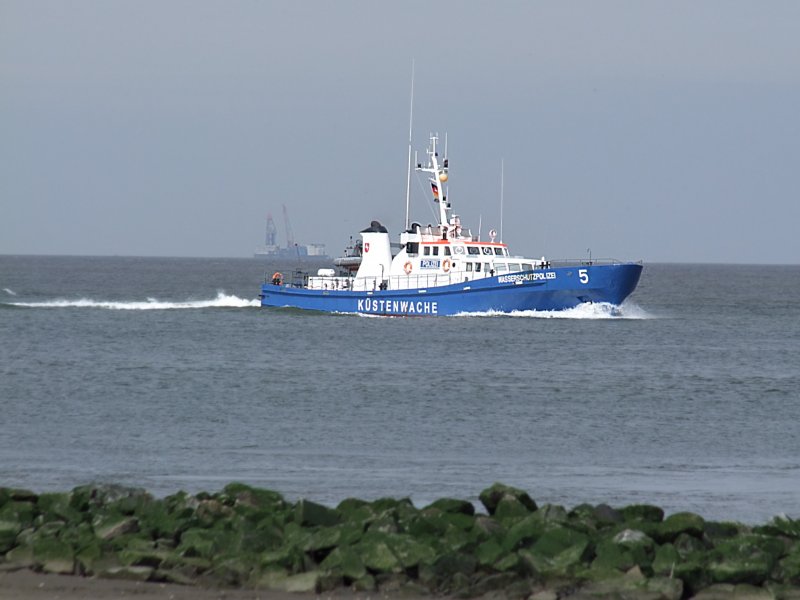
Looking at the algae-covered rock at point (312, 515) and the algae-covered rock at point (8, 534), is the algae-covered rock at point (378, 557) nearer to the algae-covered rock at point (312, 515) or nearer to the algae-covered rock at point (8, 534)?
the algae-covered rock at point (312, 515)

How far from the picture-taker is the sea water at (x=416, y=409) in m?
15.6

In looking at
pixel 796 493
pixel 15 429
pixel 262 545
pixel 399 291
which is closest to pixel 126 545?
pixel 262 545

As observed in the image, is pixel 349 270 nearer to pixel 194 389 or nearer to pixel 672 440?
pixel 194 389

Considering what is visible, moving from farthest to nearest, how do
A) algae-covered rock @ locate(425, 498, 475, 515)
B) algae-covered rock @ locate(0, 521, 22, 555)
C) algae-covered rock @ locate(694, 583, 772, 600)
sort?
algae-covered rock @ locate(425, 498, 475, 515) < algae-covered rock @ locate(0, 521, 22, 555) < algae-covered rock @ locate(694, 583, 772, 600)

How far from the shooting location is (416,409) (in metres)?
23.2

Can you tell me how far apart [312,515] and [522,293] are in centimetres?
3463

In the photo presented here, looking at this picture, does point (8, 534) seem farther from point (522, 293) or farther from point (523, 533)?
point (522, 293)

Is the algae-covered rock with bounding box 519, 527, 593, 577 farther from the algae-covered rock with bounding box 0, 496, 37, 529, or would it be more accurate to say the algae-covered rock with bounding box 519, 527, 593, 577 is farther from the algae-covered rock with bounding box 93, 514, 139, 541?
the algae-covered rock with bounding box 0, 496, 37, 529

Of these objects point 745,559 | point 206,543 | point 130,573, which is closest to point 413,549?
point 206,543

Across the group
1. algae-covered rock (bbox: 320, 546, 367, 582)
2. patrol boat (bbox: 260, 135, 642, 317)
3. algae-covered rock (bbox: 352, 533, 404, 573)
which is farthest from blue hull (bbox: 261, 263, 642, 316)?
algae-covered rock (bbox: 320, 546, 367, 582)

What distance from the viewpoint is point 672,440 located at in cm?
1958

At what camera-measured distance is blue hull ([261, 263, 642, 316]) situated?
149 feet

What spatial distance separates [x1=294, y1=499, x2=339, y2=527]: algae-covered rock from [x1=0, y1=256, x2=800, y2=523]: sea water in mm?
2449

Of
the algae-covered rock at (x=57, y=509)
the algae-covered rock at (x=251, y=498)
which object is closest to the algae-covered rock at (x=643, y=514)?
the algae-covered rock at (x=251, y=498)
